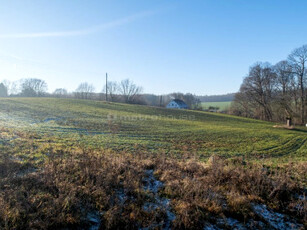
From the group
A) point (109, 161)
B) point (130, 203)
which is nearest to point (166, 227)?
point (130, 203)

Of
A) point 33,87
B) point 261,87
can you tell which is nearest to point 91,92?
point 33,87

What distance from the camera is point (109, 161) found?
5855 mm

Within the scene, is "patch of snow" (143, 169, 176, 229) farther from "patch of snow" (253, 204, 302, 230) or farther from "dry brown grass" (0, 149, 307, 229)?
"patch of snow" (253, 204, 302, 230)

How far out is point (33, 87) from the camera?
3098 inches

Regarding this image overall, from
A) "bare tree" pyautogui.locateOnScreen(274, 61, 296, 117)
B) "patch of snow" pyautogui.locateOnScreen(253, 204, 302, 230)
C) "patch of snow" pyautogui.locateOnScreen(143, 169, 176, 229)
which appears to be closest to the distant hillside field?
"patch of snow" pyautogui.locateOnScreen(143, 169, 176, 229)

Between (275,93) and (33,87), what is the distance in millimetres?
94806

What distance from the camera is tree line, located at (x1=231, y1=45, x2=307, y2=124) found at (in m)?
36.9

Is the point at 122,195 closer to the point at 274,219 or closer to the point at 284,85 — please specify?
the point at 274,219

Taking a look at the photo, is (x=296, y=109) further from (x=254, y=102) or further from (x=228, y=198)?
(x=228, y=198)

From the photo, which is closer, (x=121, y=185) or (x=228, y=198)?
(x=228, y=198)

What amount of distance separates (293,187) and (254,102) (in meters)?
51.8

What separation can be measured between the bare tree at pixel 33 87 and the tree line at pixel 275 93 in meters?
79.7

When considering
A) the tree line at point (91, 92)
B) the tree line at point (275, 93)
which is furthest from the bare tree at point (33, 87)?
the tree line at point (275, 93)

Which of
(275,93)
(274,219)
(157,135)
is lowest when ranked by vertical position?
(157,135)
